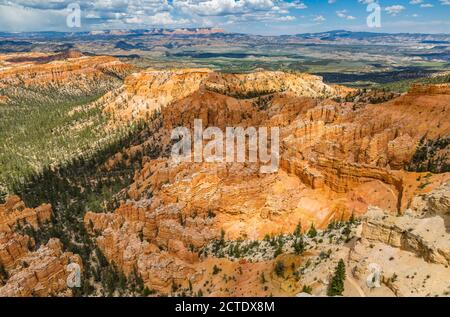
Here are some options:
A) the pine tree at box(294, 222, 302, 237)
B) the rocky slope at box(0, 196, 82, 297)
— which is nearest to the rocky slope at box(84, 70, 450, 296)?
the pine tree at box(294, 222, 302, 237)

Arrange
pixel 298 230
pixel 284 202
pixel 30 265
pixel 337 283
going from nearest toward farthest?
pixel 337 283 < pixel 30 265 < pixel 298 230 < pixel 284 202

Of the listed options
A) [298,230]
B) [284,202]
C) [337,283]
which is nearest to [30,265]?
[298,230]

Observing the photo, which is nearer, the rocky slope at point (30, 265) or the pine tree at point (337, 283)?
the pine tree at point (337, 283)

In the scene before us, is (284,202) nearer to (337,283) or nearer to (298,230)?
(298,230)

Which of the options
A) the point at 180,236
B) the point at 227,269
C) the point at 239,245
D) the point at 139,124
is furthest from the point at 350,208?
the point at 139,124

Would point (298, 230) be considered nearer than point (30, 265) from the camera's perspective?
No

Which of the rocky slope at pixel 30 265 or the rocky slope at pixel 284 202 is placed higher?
the rocky slope at pixel 284 202

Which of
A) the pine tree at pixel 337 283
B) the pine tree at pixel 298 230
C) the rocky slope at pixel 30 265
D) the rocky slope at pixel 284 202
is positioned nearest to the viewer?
the pine tree at pixel 337 283

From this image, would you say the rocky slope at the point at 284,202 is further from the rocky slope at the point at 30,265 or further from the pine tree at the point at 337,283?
the rocky slope at the point at 30,265

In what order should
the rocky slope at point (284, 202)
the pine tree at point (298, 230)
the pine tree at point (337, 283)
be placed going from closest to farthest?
the pine tree at point (337, 283), the rocky slope at point (284, 202), the pine tree at point (298, 230)

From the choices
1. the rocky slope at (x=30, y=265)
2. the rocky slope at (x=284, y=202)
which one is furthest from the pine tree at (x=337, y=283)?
the rocky slope at (x=30, y=265)

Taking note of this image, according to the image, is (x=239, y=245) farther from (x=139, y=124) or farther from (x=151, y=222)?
(x=139, y=124)
